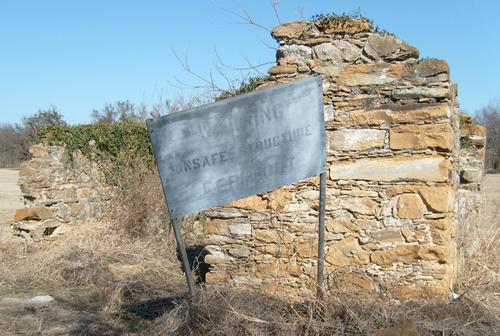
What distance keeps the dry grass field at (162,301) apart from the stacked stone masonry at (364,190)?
0.52m

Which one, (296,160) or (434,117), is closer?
(296,160)

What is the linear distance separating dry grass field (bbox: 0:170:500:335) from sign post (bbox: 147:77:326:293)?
401mm

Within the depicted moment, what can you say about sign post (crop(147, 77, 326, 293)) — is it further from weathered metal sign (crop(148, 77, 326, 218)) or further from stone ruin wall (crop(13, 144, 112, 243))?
stone ruin wall (crop(13, 144, 112, 243))

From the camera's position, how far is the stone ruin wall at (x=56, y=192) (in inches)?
387

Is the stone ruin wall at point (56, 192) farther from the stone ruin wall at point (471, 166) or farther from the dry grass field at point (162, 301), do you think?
the stone ruin wall at point (471, 166)

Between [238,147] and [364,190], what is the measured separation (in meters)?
1.88

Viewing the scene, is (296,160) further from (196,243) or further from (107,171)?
(107,171)

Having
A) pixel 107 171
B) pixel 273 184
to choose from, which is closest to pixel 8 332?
pixel 273 184

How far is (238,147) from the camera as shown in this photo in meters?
4.07

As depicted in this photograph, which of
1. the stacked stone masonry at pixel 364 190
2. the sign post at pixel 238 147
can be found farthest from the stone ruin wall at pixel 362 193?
the sign post at pixel 238 147

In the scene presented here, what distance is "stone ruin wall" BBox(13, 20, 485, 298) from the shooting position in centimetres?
532

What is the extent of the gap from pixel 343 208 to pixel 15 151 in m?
37.5

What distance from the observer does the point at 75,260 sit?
812 centimetres

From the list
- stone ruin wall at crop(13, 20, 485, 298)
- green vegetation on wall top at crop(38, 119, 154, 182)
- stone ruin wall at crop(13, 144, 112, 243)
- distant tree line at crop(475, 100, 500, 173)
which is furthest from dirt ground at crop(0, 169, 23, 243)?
distant tree line at crop(475, 100, 500, 173)
